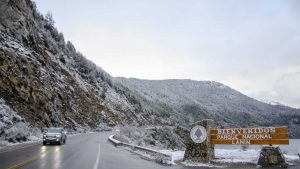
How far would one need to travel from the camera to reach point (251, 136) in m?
18.1

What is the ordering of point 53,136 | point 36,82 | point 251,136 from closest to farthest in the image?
point 251,136
point 53,136
point 36,82

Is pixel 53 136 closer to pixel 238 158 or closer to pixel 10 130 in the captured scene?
pixel 10 130

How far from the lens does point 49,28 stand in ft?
336

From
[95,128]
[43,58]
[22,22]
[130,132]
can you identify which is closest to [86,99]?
[95,128]

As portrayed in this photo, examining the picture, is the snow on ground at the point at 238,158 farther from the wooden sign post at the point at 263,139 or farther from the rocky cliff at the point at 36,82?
the rocky cliff at the point at 36,82

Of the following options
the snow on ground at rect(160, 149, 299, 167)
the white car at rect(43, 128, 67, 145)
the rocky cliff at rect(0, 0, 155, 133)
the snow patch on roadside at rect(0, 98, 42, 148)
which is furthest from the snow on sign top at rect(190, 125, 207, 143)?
the rocky cliff at rect(0, 0, 155, 133)

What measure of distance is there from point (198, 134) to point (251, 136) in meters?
2.41

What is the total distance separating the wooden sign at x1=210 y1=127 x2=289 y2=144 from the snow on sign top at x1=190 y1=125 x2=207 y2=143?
610 mm

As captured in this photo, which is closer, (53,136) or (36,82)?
(53,136)

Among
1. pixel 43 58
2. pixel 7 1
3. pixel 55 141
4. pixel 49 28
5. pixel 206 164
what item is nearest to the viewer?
pixel 206 164

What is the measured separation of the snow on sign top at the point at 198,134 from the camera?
739 inches

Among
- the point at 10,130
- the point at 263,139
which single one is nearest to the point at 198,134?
the point at 263,139

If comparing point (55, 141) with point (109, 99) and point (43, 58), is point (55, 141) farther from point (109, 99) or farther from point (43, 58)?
point (109, 99)

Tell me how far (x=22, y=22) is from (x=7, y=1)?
4.32m
